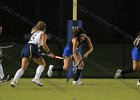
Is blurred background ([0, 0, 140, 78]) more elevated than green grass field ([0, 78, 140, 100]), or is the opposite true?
blurred background ([0, 0, 140, 78])

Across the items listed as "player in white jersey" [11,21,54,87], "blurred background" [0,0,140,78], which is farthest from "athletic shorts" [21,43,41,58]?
"blurred background" [0,0,140,78]

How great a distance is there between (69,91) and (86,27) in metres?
5.73

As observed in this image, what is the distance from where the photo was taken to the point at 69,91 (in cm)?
1370

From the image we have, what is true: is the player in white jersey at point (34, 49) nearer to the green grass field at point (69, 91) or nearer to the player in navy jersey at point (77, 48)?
the green grass field at point (69, 91)

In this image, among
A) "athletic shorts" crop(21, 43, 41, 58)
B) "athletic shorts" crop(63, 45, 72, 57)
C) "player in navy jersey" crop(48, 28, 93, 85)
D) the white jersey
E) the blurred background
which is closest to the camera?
"athletic shorts" crop(21, 43, 41, 58)

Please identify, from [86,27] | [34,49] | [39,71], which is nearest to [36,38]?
[34,49]

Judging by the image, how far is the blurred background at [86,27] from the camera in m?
18.4

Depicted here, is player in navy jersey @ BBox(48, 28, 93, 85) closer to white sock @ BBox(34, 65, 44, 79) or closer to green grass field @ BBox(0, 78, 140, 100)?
green grass field @ BBox(0, 78, 140, 100)

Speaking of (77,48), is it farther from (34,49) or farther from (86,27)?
(86,27)

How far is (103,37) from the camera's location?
61.8ft

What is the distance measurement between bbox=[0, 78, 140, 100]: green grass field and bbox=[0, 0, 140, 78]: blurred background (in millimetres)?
2459

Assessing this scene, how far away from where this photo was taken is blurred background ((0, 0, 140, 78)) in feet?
60.4

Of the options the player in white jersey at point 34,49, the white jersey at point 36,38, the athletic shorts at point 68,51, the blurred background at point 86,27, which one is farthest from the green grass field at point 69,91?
the blurred background at point 86,27

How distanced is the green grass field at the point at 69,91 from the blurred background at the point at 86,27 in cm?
246
